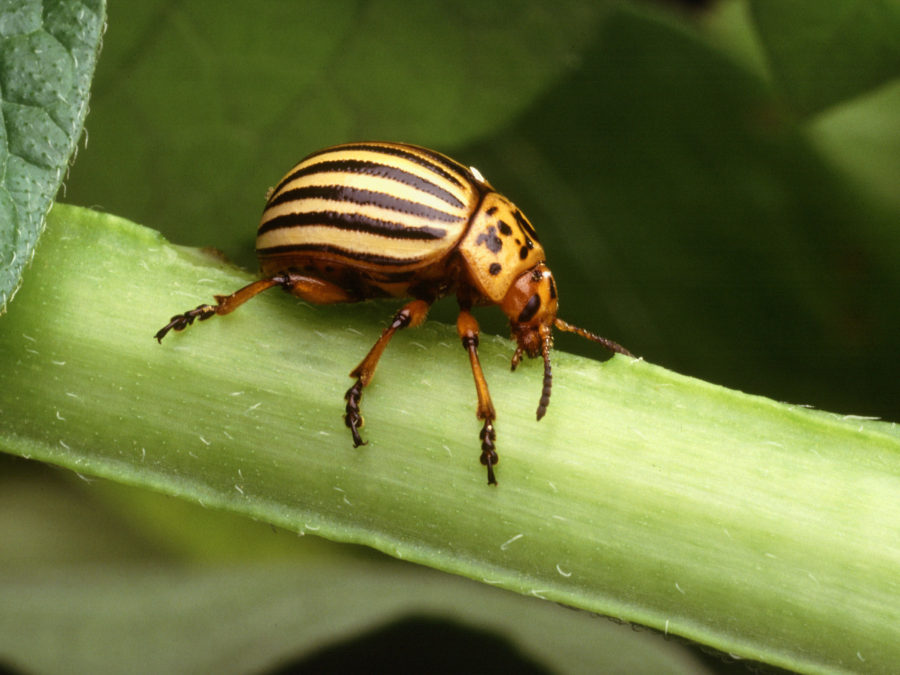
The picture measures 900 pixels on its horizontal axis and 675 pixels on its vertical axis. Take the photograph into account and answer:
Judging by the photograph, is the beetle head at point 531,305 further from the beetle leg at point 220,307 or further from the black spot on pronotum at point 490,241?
the beetle leg at point 220,307

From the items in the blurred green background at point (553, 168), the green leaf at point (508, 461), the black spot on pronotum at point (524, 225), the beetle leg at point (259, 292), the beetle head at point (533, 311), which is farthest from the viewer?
the blurred green background at point (553, 168)

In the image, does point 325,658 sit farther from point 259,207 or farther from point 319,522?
point 259,207

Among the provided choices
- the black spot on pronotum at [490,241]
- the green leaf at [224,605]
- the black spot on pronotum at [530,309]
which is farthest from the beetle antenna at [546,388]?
the green leaf at [224,605]

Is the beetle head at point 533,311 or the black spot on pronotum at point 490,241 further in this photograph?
the black spot on pronotum at point 490,241

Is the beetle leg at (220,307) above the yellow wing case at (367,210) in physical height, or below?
below

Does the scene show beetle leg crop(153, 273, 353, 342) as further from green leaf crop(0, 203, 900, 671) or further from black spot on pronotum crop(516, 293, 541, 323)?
black spot on pronotum crop(516, 293, 541, 323)

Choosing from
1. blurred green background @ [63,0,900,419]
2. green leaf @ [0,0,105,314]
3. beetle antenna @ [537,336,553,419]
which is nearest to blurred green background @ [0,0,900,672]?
blurred green background @ [63,0,900,419]

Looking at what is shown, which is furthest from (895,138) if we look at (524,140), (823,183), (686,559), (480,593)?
(480,593)
